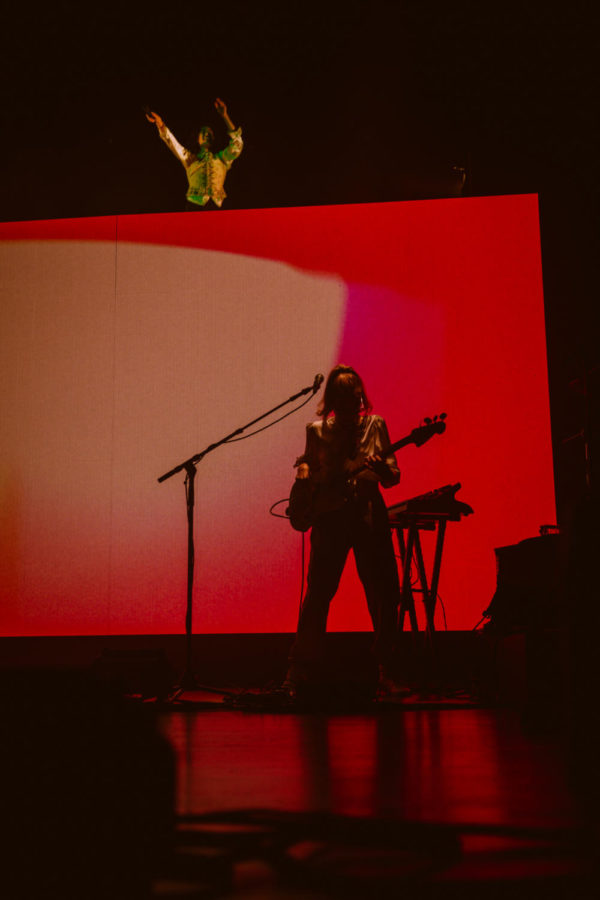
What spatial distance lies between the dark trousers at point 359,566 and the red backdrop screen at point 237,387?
110 centimetres

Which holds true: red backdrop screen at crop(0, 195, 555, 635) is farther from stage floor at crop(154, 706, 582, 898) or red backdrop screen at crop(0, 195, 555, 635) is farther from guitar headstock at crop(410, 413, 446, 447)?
stage floor at crop(154, 706, 582, 898)

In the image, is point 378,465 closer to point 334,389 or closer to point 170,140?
point 334,389

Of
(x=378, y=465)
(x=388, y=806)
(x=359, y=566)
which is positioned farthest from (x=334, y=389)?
(x=388, y=806)

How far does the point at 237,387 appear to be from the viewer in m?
4.95

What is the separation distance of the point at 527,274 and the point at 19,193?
3440 millimetres

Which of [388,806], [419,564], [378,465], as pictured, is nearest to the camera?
[388,806]

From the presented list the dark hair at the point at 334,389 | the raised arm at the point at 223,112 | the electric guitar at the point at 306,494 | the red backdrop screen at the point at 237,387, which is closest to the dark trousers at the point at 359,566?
the electric guitar at the point at 306,494

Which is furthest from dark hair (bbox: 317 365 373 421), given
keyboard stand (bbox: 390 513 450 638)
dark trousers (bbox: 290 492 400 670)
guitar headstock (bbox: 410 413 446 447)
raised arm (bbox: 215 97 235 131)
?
raised arm (bbox: 215 97 235 131)

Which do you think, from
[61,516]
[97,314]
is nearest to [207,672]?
[61,516]

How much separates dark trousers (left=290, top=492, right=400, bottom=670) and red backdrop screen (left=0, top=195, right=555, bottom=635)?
1.10m

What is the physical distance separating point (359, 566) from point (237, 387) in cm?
170

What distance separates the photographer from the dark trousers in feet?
11.6

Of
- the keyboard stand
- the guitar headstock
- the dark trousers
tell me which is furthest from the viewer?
the keyboard stand

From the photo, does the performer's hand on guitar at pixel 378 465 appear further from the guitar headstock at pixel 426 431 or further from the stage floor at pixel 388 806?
the stage floor at pixel 388 806
